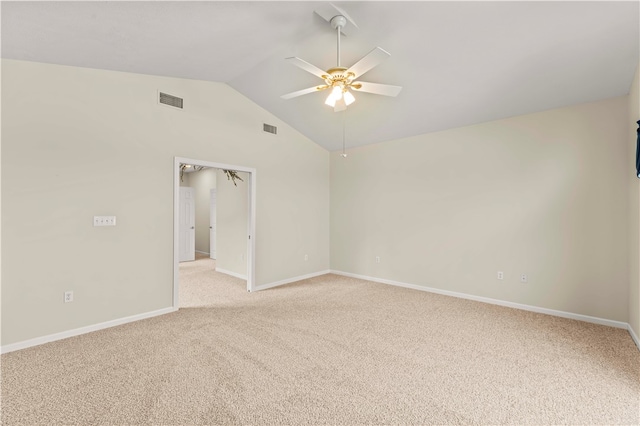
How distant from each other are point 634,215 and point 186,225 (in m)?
8.49

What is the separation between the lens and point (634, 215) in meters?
3.06

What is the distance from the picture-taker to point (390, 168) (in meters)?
5.41

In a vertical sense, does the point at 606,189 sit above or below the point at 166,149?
below

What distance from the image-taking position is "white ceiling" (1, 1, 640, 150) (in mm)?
2445

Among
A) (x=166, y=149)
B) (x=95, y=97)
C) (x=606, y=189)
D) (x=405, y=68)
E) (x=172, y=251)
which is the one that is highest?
(x=405, y=68)

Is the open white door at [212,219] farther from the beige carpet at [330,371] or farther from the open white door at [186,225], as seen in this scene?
the beige carpet at [330,371]

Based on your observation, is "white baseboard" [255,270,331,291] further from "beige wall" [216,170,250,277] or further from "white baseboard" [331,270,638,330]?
"white baseboard" [331,270,638,330]

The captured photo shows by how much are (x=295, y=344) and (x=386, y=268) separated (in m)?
2.94

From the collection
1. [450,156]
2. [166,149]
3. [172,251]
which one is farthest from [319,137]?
[172,251]

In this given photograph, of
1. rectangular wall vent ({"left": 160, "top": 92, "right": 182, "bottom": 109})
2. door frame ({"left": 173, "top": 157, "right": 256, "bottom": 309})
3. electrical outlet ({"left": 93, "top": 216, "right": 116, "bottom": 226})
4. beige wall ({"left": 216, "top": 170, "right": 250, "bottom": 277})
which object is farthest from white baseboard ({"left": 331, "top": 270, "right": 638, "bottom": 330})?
rectangular wall vent ({"left": 160, "top": 92, "right": 182, "bottom": 109})

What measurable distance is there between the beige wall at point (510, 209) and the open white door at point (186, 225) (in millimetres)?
4727

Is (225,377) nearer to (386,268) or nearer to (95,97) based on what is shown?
(95,97)

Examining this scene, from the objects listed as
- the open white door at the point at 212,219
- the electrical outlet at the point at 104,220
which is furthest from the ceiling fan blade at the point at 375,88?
the open white door at the point at 212,219

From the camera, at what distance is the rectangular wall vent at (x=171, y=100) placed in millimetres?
3818
